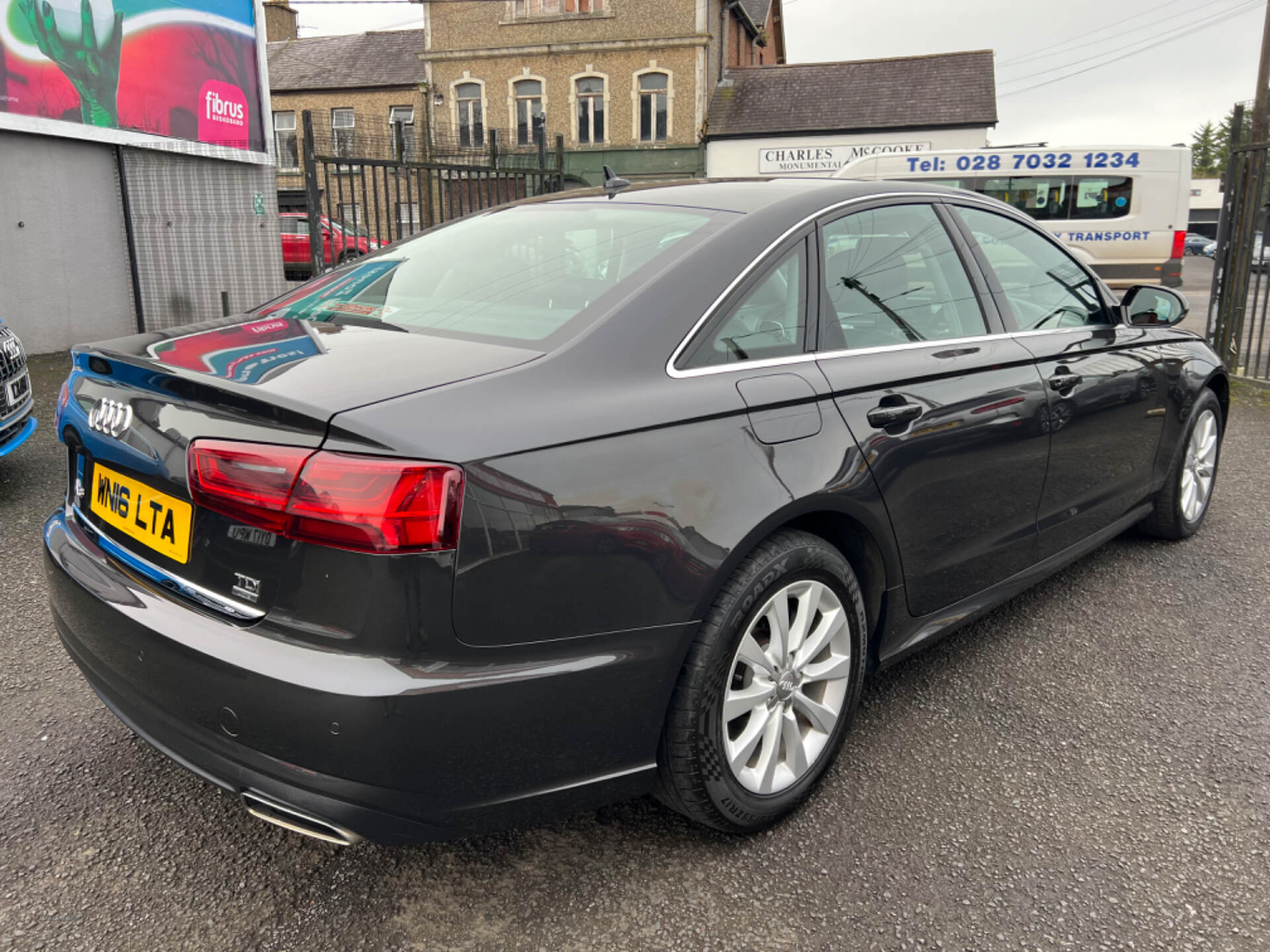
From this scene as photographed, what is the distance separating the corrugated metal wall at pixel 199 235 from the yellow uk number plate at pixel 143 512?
31.0 feet

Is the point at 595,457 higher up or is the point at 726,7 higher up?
the point at 726,7

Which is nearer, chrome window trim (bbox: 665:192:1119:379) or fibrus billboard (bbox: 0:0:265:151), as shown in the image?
chrome window trim (bbox: 665:192:1119:379)

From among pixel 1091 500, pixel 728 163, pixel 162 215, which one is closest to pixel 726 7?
pixel 728 163

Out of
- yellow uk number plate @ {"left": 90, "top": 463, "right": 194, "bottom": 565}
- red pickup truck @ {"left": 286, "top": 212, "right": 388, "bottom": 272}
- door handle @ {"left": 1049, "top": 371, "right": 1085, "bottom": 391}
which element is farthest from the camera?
red pickup truck @ {"left": 286, "top": 212, "right": 388, "bottom": 272}

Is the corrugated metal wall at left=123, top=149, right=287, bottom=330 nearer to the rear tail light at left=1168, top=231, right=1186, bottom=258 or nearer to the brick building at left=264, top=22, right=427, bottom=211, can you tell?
the rear tail light at left=1168, top=231, right=1186, bottom=258

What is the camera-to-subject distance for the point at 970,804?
95.0 inches

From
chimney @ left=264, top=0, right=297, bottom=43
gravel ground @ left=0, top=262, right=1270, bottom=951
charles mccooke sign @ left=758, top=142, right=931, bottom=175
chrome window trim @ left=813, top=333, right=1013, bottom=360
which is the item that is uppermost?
chimney @ left=264, top=0, right=297, bottom=43

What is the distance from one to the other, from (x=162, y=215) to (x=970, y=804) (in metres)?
10.8

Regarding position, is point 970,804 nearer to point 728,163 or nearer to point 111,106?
point 111,106

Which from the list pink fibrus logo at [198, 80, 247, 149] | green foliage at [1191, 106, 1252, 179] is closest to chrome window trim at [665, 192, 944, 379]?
pink fibrus logo at [198, 80, 247, 149]

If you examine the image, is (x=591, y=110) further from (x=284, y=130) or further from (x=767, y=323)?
(x=767, y=323)

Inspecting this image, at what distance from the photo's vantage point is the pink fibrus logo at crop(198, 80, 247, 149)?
35.6 feet

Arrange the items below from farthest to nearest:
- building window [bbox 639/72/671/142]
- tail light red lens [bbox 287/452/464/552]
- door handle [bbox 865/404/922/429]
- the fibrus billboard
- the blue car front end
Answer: building window [bbox 639/72/671/142] < the fibrus billboard < the blue car front end < door handle [bbox 865/404/922/429] < tail light red lens [bbox 287/452/464/552]

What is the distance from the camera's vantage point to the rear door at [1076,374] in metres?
3.08
